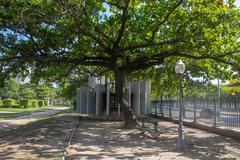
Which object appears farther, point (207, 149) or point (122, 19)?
point (122, 19)

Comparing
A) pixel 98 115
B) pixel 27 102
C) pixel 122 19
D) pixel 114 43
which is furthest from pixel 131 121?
pixel 27 102

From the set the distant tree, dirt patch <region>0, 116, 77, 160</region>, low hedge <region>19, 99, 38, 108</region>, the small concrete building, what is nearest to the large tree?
dirt patch <region>0, 116, 77, 160</region>

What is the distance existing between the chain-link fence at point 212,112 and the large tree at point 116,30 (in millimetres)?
2218

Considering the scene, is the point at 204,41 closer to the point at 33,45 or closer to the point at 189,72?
the point at 33,45

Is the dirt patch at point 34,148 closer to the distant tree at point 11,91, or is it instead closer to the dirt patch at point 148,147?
the dirt patch at point 148,147

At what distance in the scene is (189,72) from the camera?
26219 millimetres

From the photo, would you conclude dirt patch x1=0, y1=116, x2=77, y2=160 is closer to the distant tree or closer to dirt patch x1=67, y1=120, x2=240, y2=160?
dirt patch x1=67, y1=120, x2=240, y2=160

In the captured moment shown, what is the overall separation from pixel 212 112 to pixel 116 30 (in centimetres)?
737

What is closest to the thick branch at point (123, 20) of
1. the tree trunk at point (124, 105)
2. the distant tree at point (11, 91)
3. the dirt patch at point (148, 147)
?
the tree trunk at point (124, 105)

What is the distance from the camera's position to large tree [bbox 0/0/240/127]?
14.8 m

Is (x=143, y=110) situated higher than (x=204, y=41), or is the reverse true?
(x=204, y=41)

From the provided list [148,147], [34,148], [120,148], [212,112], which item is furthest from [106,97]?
[34,148]

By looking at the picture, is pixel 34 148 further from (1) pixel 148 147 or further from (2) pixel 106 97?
(2) pixel 106 97

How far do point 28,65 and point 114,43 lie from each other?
583 centimetres
